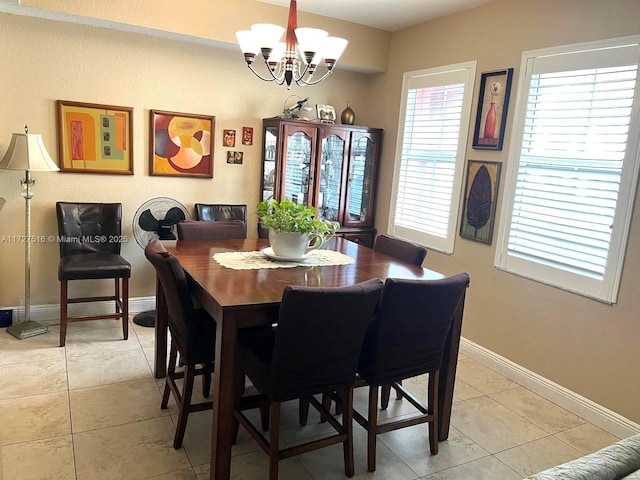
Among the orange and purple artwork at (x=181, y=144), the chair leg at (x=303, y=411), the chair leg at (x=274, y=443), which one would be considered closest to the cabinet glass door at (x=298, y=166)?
the orange and purple artwork at (x=181, y=144)

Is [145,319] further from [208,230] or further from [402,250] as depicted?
[402,250]

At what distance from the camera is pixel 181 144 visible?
411cm

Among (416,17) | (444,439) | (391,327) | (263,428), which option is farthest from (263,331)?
(416,17)

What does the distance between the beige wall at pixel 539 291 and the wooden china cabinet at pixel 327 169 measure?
2.63 ft

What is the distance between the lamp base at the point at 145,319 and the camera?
12.9ft

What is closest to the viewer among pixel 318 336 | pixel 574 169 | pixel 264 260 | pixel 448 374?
pixel 318 336

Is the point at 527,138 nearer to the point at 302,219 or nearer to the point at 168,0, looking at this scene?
the point at 302,219

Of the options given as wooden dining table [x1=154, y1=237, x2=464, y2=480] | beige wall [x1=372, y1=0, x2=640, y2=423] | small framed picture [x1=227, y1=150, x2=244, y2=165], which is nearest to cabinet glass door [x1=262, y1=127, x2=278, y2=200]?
small framed picture [x1=227, y1=150, x2=244, y2=165]

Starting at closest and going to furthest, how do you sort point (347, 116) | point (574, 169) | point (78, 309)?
point (574, 169), point (78, 309), point (347, 116)

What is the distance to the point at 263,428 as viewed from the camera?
2.56 m

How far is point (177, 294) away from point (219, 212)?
83.0 inches

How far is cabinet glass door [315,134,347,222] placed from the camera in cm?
443

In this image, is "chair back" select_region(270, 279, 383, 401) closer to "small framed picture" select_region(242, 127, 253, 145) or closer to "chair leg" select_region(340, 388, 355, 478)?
"chair leg" select_region(340, 388, 355, 478)

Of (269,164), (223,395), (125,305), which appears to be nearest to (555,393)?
(223,395)
